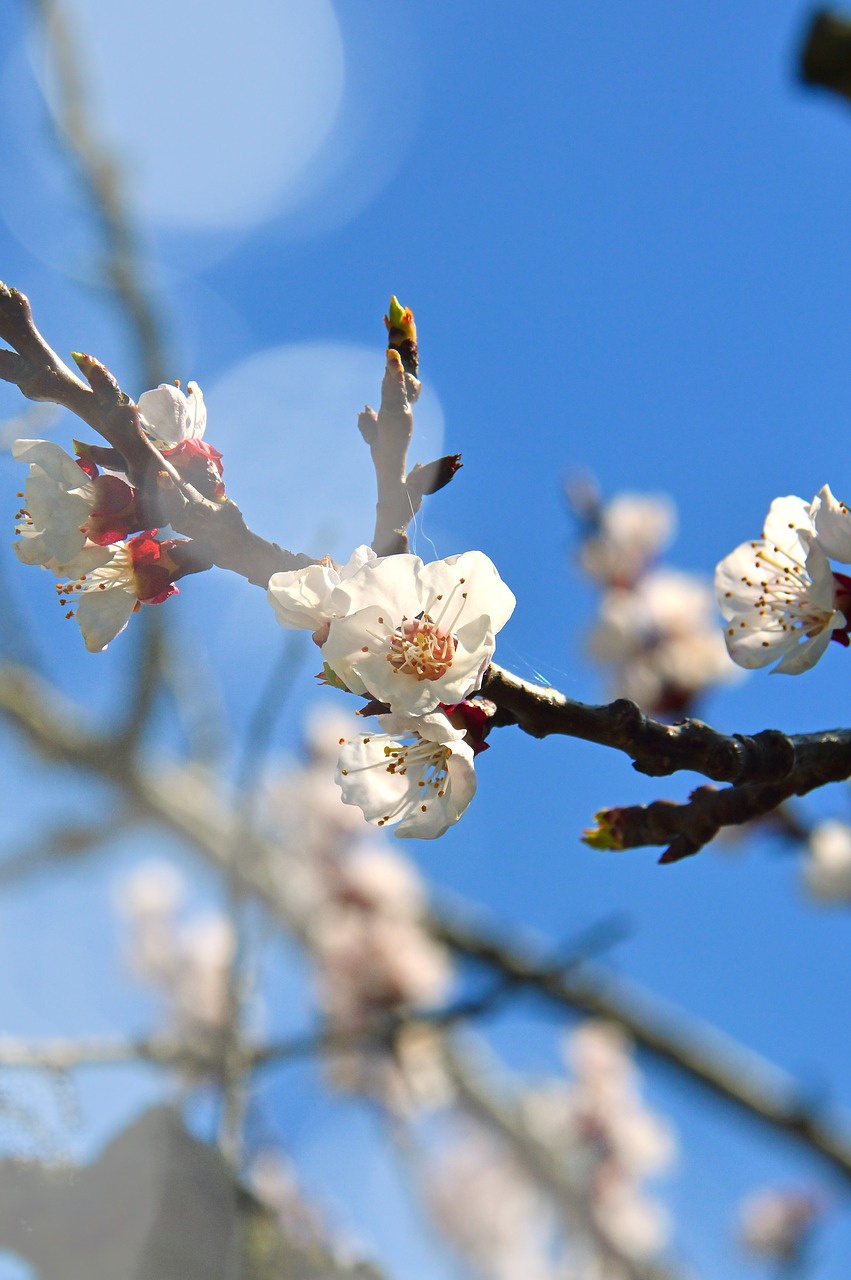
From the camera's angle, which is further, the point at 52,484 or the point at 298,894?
the point at 298,894

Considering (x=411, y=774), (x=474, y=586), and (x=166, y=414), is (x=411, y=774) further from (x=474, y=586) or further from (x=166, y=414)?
(x=166, y=414)

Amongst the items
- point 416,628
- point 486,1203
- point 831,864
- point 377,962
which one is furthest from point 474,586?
point 486,1203

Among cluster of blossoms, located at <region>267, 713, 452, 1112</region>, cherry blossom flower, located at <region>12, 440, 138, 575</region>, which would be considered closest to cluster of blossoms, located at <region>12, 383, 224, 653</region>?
cherry blossom flower, located at <region>12, 440, 138, 575</region>

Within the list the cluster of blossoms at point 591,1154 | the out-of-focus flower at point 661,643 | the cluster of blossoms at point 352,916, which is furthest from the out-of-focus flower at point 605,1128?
the out-of-focus flower at point 661,643

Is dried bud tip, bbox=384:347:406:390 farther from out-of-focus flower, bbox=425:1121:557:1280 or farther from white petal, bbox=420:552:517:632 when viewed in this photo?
out-of-focus flower, bbox=425:1121:557:1280

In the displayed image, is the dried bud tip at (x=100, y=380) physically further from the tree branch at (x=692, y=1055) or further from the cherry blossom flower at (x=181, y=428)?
the tree branch at (x=692, y=1055)

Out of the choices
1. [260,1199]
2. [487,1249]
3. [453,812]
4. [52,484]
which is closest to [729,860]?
[260,1199]

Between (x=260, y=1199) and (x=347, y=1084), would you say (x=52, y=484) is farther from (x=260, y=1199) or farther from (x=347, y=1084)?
Result: (x=347, y=1084)
